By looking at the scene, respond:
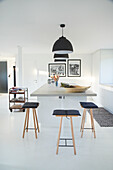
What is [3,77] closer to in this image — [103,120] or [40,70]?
[40,70]

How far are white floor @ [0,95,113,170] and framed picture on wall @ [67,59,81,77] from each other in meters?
4.02

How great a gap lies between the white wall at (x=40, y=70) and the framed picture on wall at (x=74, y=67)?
15cm

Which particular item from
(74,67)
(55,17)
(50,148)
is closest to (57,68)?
(74,67)

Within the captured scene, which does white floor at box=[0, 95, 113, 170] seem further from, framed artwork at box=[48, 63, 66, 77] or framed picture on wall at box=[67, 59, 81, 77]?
framed artwork at box=[48, 63, 66, 77]

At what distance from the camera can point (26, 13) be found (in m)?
2.71

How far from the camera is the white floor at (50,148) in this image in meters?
2.14

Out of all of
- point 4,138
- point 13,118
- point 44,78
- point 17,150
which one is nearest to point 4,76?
point 44,78

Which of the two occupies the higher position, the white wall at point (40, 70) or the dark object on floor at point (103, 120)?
the white wall at point (40, 70)

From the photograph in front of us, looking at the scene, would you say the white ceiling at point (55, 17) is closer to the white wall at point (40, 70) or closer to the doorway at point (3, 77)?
the white wall at point (40, 70)

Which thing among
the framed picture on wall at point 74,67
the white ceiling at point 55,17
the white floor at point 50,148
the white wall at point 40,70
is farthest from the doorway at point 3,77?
the white floor at point 50,148

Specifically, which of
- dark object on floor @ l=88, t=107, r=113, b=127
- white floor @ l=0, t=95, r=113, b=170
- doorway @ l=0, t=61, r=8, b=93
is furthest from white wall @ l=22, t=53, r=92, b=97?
white floor @ l=0, t=95, r=113, b=170

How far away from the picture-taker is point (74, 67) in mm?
7523

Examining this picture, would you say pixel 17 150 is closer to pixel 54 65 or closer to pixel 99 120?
pixel 99 120

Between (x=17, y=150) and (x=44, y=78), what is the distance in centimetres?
528
